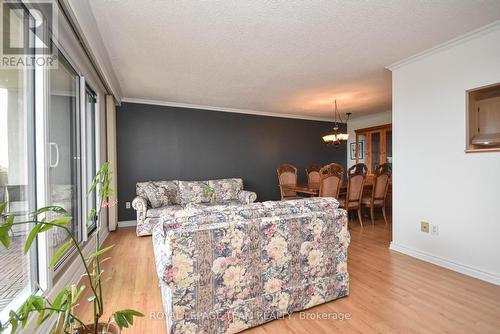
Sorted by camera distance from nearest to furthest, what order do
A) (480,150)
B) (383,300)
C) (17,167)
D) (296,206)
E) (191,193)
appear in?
(17,167), (296,206), (383,300), (480,150), (191,193)

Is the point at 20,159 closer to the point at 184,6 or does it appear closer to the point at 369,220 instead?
the point at 184,6

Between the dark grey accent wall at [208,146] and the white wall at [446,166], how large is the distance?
9.78 ft

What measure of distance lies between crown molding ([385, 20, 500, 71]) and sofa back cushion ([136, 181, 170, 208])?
390 centimetres

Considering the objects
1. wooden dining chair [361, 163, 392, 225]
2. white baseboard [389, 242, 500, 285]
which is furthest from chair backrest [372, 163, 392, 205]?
white baseboard [389, 242, 500, 285]

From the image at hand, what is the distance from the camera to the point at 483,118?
→ 2498 mm

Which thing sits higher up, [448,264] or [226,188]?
[226,188]

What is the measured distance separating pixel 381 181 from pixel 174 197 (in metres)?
3.77

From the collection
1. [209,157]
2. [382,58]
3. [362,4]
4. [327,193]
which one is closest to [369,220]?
[327,193]

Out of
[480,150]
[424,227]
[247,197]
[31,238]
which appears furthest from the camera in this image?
[247,197]

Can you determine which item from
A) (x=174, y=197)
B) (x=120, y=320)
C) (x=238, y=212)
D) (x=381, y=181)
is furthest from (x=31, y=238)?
(x=381, y=181)

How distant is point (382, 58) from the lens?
2920 mm

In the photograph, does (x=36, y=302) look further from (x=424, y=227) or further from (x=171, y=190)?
(x=171, y=190)

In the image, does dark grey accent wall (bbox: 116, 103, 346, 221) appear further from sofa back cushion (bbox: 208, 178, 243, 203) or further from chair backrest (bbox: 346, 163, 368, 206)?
chair backrest (bbox: 346, 163, 368, 206)

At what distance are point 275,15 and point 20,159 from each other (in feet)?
7.28
